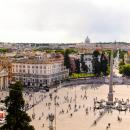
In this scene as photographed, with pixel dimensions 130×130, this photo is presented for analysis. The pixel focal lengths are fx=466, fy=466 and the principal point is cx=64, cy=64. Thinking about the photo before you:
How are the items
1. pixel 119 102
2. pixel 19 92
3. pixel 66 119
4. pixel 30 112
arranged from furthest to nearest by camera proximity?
pixel 119 102 < pixel 30 112 < pixel 66 119 < pixel 19 92

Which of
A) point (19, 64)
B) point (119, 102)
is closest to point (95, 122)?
point (119, 102)

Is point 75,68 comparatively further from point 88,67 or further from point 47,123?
point 47,123

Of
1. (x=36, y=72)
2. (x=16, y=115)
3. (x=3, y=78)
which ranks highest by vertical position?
(x=16, y=115)

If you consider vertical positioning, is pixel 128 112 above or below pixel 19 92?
below

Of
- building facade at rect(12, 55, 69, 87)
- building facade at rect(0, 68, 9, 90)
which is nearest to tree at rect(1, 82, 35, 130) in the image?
building facade at rect(0, 68, 9, 90)

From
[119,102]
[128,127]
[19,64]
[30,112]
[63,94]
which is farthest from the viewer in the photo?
[19,64]

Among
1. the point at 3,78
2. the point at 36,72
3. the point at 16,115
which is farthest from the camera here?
the point at 36,72

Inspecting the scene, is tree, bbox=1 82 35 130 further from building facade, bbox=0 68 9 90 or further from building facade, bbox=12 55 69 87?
building facade, bbox=12 55 69 87

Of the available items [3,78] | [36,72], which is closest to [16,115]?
[3,78]

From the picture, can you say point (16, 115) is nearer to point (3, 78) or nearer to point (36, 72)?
point (3, 78)

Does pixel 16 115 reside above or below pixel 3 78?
above
